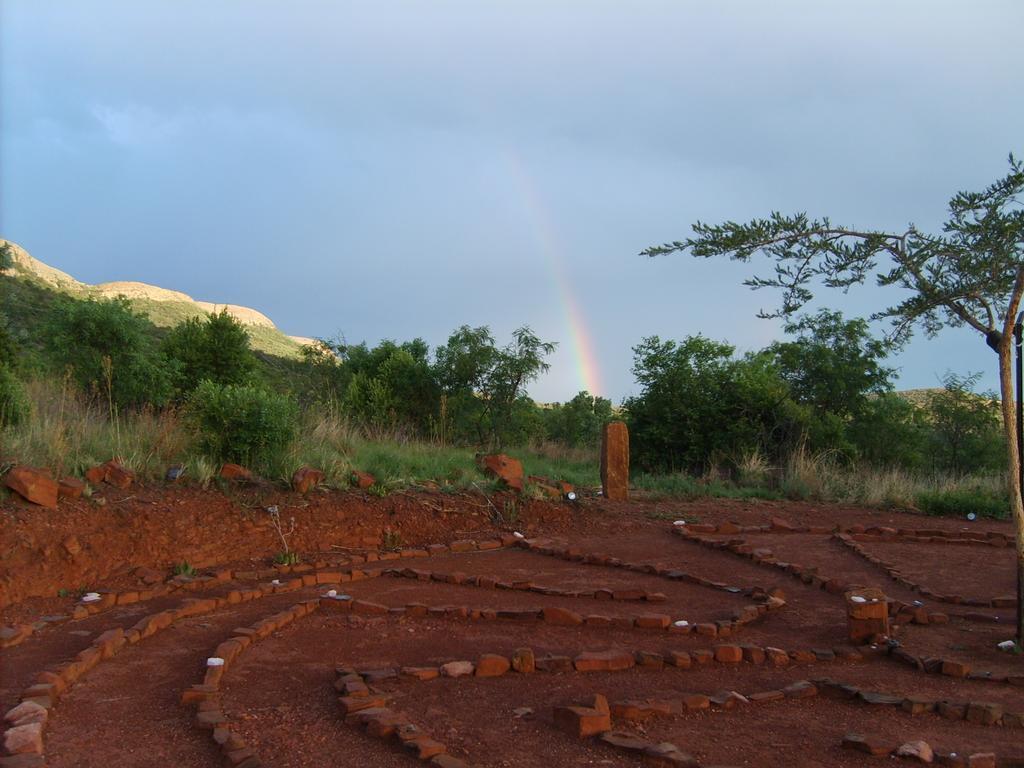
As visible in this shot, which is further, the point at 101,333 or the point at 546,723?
the point at 101,333

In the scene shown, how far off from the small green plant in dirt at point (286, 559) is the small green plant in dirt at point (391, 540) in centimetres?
132

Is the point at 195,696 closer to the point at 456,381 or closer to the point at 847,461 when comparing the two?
the point at 456,381

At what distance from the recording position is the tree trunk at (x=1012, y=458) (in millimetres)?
6008

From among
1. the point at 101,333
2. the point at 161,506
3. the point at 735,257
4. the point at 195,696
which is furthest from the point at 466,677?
the point at 101,333

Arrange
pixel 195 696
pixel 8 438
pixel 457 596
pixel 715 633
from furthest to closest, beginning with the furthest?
pixel 8 438 < pixel 457 596 < pixel 715 633 < pixel 195 696

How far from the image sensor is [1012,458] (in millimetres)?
6055

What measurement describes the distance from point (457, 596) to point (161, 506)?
3203mm

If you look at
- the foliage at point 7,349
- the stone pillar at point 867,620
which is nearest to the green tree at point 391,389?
the foliage at point 7,349

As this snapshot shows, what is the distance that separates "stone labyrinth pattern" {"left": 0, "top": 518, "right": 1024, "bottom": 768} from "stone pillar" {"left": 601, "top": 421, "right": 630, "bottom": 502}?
13.5ft

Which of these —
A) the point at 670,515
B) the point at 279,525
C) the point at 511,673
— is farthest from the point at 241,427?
the point at 670,515

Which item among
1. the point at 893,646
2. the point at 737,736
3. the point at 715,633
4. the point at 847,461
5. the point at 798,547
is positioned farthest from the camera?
the point at 847,461

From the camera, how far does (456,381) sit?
19172mm

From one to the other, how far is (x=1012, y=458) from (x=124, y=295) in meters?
28.9

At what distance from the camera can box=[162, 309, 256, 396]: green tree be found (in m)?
15.0
